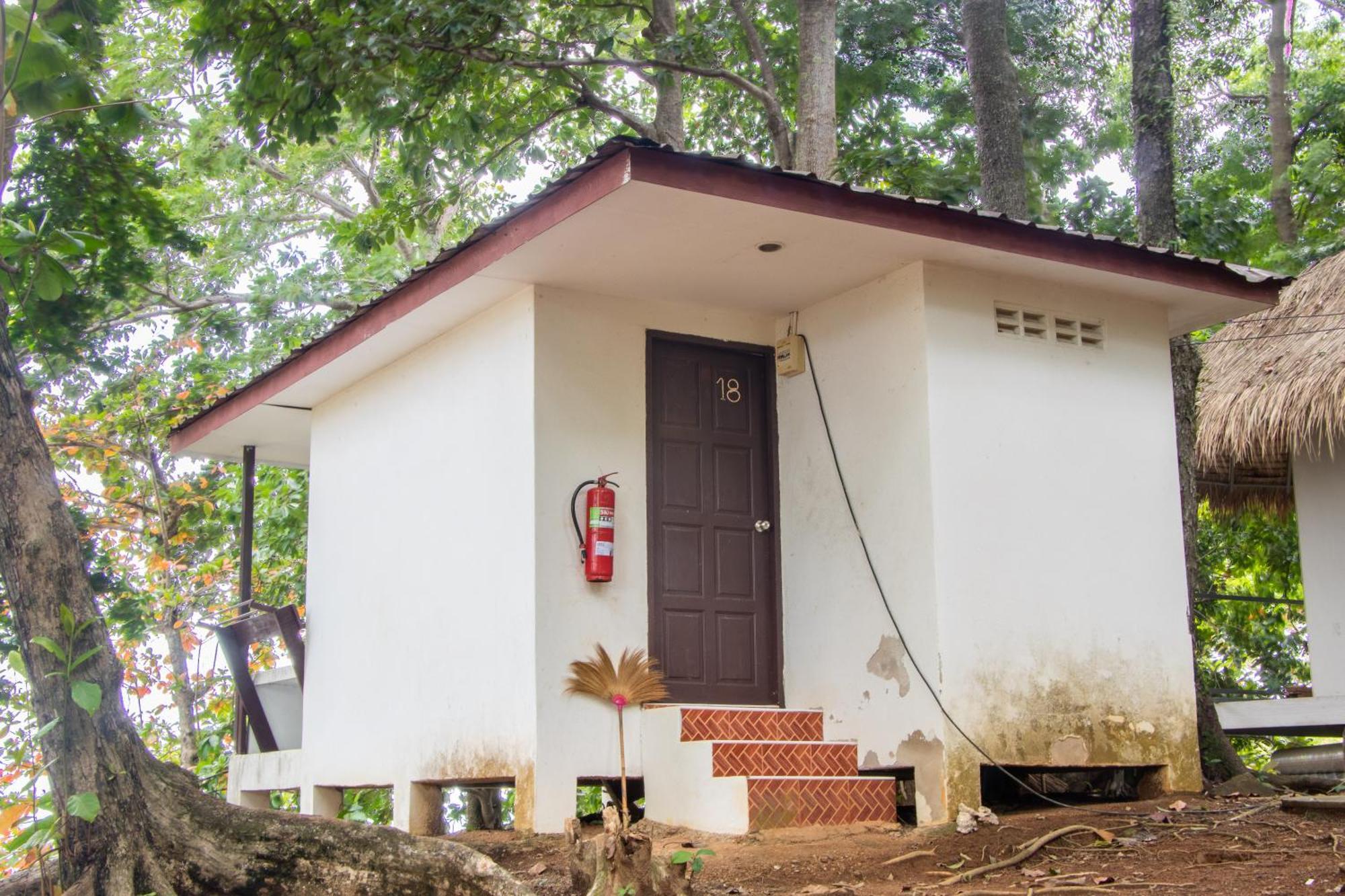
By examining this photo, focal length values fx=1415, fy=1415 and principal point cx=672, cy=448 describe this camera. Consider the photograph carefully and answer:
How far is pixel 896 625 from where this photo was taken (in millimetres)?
7691

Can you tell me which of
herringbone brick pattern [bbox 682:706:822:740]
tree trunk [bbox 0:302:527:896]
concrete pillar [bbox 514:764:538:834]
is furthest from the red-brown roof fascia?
concrete pillar [bbox 514:764:538:834]

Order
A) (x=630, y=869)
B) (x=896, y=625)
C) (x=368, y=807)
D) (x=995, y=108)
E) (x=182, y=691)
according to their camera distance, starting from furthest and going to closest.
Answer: (x=368, y=807), (x=182, y=691), (x=995, y=108), (x=896, y=625), (x=630, y=869)

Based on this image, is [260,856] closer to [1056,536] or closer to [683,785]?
[683,785]

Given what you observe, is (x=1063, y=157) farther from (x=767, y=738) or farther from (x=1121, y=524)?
(x=767, y=738)

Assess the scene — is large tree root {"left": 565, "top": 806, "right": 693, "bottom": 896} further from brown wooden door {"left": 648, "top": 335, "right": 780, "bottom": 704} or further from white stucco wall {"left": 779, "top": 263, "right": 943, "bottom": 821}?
brown wooden door {"left": 648, "top": 335, "right": 780, "bottom": 704}

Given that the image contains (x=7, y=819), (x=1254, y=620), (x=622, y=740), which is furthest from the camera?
(x=7, y=819)

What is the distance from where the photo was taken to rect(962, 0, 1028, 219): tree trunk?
1137 cm

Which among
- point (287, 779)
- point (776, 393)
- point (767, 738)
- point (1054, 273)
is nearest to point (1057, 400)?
point (1054, 273)

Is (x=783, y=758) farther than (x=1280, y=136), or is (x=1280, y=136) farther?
(x=1280, y=136)

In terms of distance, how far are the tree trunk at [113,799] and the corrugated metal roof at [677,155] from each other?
2493 mm

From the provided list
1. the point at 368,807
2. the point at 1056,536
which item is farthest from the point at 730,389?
the point at 368,807

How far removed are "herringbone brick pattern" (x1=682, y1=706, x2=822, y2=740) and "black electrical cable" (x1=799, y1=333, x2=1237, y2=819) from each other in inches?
32.7

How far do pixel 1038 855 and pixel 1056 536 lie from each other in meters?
2.07

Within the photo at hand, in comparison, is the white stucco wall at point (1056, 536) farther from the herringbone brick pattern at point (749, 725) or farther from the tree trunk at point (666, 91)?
the tree trunk at point (666, 91)
